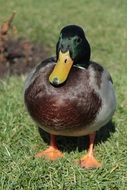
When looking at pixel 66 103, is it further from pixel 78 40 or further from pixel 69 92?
pixel 78 40

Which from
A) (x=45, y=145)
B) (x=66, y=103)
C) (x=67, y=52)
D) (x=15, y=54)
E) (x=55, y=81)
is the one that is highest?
(x=67, y=52)

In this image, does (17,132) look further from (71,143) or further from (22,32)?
(22,32)

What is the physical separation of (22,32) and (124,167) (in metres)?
4.19

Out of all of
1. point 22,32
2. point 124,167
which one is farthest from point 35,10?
point 124,167

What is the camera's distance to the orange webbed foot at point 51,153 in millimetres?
3570

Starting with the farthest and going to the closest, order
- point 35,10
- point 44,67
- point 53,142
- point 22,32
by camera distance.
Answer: point 35,10 < point 22,32 < point 53,142 < point 44,67

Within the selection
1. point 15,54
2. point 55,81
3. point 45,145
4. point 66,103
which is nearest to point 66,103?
point 66,103

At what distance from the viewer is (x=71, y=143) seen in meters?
3.88

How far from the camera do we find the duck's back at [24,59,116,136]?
125 inches

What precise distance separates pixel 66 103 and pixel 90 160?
582 mm

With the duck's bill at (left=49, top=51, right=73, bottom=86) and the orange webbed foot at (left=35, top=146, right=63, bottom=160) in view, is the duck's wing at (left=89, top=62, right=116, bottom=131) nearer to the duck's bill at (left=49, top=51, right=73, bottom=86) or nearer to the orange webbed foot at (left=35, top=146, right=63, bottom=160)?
the duck's bill at (left=49, top=51, right=73, bottom=86)

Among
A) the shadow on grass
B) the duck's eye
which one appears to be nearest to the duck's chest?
the duck's eye

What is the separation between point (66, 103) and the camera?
10.4 ft

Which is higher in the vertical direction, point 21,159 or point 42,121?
point 42,121
